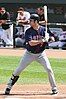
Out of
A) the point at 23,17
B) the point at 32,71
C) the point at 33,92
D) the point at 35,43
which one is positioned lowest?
the point at 32,71

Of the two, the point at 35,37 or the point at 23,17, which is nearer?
the point at 35,37

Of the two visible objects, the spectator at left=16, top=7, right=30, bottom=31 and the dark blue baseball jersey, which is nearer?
Result: the dark blue baseball jersey

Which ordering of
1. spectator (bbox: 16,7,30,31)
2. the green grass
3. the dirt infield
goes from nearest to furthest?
1. the dirt infield
2. the green grass
3. spectator (bbox: 16,7,30,31)

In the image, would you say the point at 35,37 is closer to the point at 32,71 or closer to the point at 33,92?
the point at 33,92

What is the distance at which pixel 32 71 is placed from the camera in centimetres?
1353

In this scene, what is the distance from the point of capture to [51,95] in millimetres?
8859

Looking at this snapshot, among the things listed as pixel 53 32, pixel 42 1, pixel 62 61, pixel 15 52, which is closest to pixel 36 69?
pixel 62 61

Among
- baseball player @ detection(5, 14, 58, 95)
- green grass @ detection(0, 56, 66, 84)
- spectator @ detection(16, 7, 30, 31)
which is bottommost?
green grass @ detection(0, 56, 66, 84)

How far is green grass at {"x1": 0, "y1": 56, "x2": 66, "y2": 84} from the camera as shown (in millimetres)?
11840

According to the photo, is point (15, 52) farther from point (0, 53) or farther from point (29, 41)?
point (29, 41)

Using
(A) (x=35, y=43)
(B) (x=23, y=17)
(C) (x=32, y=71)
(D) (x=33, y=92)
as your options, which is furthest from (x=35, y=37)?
(B) (x=23, y=17)

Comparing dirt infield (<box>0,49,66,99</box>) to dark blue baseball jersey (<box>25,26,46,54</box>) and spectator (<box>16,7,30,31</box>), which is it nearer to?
dark blue baseball jersey (<box>25,26,46,54</box>)

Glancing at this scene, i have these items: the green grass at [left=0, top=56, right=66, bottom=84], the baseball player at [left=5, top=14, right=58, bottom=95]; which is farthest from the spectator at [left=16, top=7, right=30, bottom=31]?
the baseball player at [left=5, top=14, right=58, bottom=95]

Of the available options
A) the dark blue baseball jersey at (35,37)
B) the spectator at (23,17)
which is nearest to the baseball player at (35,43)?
the dark blue baseball jersey at (35,37)
